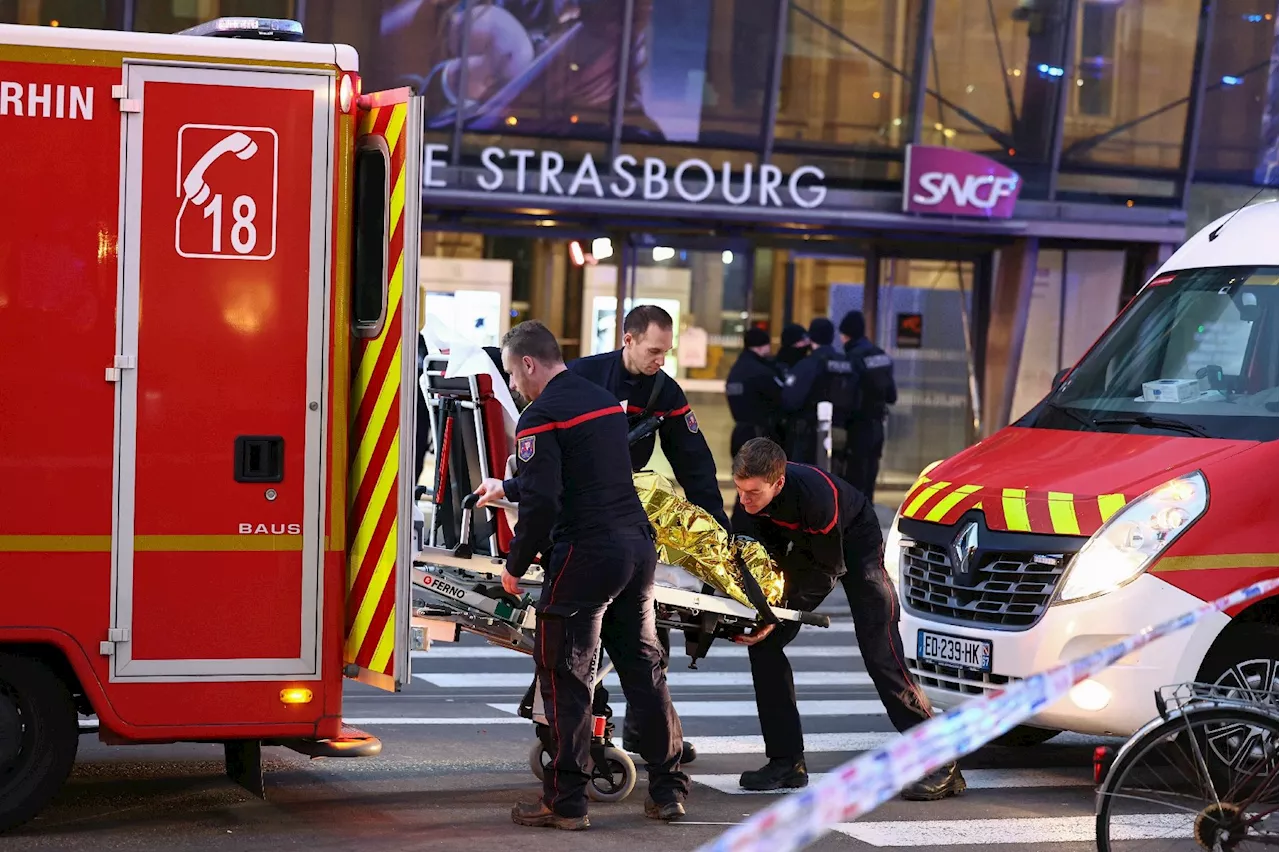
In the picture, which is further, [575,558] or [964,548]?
[964,548]

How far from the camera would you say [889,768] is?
3.55 meters

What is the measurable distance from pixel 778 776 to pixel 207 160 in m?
3.35

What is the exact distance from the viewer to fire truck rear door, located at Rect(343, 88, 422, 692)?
21.1ft

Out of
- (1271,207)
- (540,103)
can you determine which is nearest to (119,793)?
(1271,207)

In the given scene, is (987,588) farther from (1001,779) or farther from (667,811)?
(667,811)

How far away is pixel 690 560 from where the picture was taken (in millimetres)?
7160

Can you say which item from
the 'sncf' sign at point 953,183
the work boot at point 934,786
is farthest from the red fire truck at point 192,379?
the 'sncf' sign at point 953,183

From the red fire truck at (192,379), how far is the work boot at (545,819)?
759 mm

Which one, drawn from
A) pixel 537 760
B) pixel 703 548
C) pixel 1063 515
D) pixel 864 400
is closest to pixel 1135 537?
pixel 1063 515

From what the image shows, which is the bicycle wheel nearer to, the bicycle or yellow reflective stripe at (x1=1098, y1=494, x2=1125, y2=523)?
the bicycle

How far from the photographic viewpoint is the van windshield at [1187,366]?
770cm

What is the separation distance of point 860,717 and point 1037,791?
5.79ft

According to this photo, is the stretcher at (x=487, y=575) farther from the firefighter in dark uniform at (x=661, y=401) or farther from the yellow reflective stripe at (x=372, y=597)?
the firefighter in dark uniform at (x=661, y=401)

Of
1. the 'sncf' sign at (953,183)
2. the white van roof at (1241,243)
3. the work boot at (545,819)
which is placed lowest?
the work boot at (545,819)
